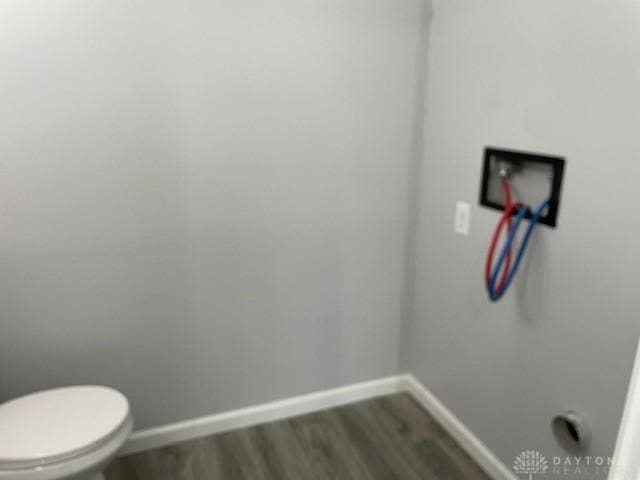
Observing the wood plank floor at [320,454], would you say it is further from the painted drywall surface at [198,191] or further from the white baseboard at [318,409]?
the painted drywall surface at [198,191]

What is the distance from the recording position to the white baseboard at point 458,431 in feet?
5.67

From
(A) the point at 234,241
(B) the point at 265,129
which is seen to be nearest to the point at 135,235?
(A) the point at 234,241

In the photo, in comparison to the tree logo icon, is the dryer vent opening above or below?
above

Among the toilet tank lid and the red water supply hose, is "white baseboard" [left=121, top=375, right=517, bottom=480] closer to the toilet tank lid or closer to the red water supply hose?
the toilet tank lid

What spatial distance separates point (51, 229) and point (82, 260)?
0.14m

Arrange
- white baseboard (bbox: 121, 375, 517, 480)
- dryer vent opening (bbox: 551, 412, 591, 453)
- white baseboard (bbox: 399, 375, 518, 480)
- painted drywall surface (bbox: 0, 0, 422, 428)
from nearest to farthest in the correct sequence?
1. dryer vent opening (bbox: 551, 412, 591, 453)
2. painted drywall surface (bbox: 0, 0, 422, 428)
3. white baseboard (bbox: 399, 375, 518, 480)
4. white baseboard (bbox: 121, 375, 517, 480)

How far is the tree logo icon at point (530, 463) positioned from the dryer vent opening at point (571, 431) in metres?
0.13

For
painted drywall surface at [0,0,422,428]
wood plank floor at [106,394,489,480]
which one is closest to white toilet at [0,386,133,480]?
painted drywall surface at [0,0,422,428]

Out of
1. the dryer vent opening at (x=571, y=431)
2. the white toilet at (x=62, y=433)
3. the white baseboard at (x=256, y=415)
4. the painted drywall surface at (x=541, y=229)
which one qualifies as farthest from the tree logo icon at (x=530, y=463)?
the white toilet at (x=62, y=433)

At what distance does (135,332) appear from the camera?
69.0 inches

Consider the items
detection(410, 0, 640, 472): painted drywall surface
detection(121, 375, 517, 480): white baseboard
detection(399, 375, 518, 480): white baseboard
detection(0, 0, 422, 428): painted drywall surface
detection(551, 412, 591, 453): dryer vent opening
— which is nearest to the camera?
detection(410, 0, 640, 472): painted drywall surface

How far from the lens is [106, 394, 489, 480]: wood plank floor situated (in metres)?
1.76

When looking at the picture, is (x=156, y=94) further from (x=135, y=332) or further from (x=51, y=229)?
(x=135, y=332)

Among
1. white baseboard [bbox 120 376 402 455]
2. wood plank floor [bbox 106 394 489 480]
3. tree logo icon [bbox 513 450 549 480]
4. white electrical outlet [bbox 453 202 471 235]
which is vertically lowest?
wood plank floor [bbox 106 394 489 480]
